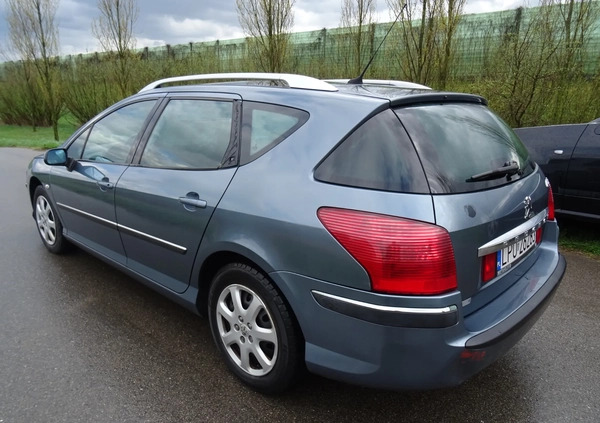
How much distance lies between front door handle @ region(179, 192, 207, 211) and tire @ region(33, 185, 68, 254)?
2.29 meters

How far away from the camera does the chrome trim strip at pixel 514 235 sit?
195 centimetres

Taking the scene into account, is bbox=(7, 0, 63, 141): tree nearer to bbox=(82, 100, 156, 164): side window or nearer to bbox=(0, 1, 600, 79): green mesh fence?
bbox=(0, 1, 600, 79): green mesh fence

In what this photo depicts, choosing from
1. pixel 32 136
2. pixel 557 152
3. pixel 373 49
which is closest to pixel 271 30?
pixel 373 49

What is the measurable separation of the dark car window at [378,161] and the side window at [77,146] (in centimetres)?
267

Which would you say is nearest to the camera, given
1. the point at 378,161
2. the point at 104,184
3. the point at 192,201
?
the point at 378,161

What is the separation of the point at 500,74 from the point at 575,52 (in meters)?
1.20

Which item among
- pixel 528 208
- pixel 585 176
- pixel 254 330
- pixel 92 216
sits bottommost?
pixel 254 330

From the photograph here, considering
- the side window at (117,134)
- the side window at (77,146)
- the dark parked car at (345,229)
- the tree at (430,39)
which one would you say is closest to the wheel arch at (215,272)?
the dark parked car at (345,229)

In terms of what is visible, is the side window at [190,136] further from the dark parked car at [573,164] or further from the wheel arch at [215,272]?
the dark parked car at [573,164]

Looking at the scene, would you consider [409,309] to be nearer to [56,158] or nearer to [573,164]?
[56,158]

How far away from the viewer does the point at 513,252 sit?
7.20ft

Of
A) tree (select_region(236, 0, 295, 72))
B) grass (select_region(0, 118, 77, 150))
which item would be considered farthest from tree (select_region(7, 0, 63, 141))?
tree (select_region(236, 0, 295, 72))

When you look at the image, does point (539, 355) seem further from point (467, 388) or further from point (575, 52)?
point (575, 52)

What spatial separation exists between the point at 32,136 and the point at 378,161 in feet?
80.5
